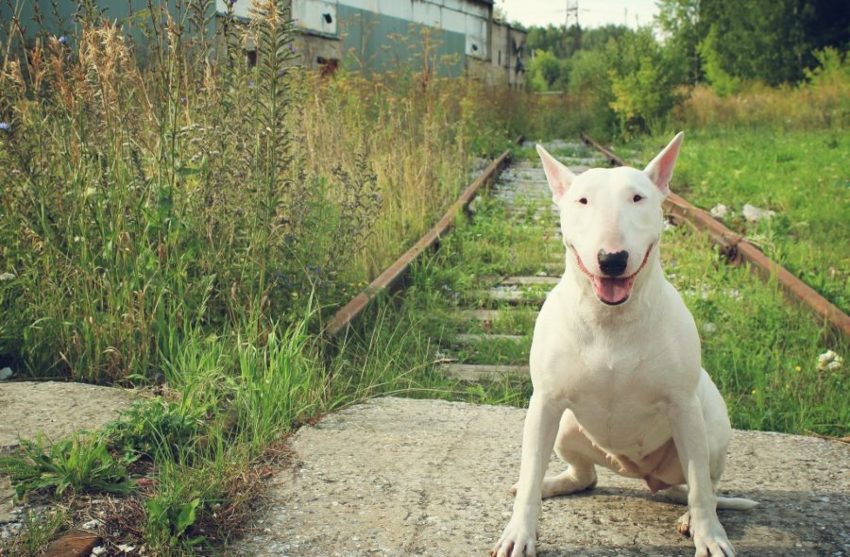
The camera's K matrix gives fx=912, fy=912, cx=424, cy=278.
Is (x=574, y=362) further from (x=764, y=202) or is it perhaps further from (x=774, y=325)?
(x=764, y=202)

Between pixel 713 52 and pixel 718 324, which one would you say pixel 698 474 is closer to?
pixel 718 324

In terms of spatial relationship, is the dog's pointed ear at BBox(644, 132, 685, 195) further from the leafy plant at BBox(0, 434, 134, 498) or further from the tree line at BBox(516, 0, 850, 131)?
the tree line at BBox(516, 0, 850, 131)

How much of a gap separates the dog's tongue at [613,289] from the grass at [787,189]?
3.75 m

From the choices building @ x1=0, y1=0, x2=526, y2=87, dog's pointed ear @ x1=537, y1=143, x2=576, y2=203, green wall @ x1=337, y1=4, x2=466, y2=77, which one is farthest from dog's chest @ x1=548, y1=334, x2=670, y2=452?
green wall @ x1=337, y1=4, x2=466, y2=77

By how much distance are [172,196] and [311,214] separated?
4.83 feet

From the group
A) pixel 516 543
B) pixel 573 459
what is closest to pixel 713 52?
pixel 573 459

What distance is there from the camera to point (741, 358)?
16.2 feet

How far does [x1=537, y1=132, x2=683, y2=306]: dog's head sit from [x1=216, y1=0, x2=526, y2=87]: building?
28.7 feet

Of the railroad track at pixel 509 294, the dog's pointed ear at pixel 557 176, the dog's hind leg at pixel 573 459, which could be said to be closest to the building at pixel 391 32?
the railroad track at pixel 509 294

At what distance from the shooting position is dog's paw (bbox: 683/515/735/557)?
8.83 feet

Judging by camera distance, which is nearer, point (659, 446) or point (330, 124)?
point (659, 446)

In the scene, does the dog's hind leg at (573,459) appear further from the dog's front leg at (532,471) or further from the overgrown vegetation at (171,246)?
the overgrown vegetation at (171,246)

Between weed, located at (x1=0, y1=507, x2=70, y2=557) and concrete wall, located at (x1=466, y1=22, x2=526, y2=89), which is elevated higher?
concrete wall, located at (x1=466, y1=22, x2=526, y2=89)

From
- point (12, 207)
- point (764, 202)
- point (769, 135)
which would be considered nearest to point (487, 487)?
point (12, 207)
